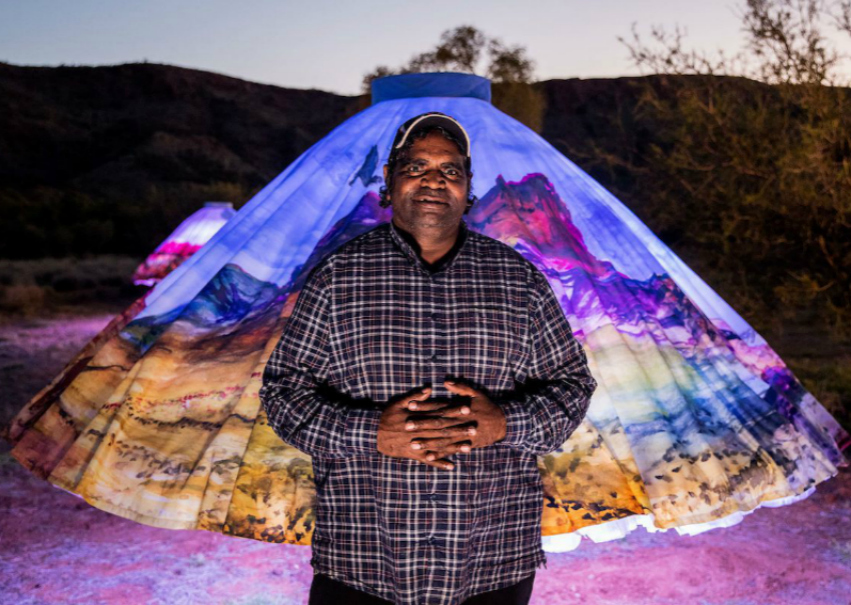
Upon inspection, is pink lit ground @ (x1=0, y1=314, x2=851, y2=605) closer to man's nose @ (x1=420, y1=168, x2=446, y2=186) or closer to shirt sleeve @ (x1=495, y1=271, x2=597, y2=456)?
shirt sleeve @ (x1=495, y1=271, x2=597, y2=456)

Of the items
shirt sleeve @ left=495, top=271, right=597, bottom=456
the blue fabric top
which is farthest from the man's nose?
the blue fabric top

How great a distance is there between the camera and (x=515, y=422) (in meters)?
1.75

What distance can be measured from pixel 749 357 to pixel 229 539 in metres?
2.77

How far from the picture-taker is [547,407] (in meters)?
1.81

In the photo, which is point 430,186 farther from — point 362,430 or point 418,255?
point 362,430

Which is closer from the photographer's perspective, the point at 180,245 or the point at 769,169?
the point at 769,169

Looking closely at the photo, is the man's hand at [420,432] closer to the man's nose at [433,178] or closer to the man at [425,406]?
the man at [425,406]

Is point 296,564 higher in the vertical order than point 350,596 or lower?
lower

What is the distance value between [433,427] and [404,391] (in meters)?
0.12

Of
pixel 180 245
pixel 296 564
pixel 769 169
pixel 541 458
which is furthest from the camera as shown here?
pixel 180 245

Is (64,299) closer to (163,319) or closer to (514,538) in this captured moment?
(163,319)

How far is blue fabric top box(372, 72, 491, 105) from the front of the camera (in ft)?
13.3

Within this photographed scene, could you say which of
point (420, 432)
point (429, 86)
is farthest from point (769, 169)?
point (420, 432)

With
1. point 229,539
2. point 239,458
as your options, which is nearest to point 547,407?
point 239,458
